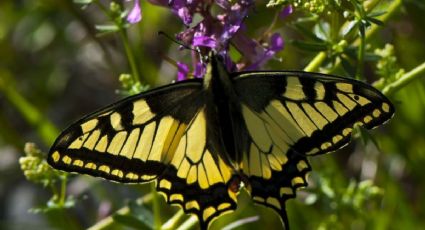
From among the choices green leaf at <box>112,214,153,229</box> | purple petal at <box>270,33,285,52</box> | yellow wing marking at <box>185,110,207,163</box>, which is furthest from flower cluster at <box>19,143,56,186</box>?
purple petal at <box>270,33,285,52</box>

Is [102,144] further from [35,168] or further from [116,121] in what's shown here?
[35,168]

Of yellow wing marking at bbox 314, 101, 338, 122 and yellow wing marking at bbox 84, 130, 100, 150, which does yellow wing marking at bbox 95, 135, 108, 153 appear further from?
yellow wing marking at bbox 314, 101, 338, 122

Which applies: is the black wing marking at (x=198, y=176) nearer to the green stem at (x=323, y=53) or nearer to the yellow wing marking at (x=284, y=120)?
the yellow wing marking at (x=284, y=120)

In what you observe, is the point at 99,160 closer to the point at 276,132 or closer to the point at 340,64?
the point at 276,132

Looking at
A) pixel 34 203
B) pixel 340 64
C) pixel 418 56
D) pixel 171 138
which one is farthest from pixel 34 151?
pixel 418 56

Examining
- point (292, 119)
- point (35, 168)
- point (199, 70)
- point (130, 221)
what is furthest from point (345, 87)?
point (35, 168)

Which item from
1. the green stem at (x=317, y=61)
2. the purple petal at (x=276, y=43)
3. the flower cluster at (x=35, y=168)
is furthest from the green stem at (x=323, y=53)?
the flower cluster at (x=35, y=168)
